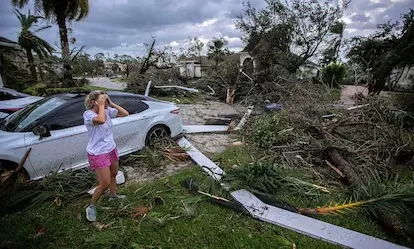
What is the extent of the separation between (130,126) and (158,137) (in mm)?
844

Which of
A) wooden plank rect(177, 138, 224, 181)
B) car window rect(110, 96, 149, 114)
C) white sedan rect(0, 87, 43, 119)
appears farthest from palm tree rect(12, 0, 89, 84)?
wooden plank rect(177, 138, 224, 181)

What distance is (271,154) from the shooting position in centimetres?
565

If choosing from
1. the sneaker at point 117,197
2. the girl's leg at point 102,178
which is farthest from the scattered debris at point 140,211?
the girl's leg at point 102,178

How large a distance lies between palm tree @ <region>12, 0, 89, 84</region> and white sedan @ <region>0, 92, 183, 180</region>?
12745 millimetres

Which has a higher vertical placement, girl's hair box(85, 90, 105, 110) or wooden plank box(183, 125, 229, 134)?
girl's hair box(85, 90, 105, 110)

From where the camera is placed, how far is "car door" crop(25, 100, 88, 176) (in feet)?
12.5

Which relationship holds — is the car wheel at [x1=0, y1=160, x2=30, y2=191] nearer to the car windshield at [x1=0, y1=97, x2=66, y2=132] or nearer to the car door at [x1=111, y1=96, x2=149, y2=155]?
the car windshield at [x1=0, y1=97, x2=66, y2=132]

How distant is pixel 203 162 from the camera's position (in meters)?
5.11

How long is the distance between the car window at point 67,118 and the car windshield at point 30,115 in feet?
0.49

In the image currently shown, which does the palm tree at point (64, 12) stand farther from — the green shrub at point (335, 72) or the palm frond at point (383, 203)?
the green shrub at point (335, 72)

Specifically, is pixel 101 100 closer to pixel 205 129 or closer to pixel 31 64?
pixel 205 129

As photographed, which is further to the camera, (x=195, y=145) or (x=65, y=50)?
(x=65, y=50)

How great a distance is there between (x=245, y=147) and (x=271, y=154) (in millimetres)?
813

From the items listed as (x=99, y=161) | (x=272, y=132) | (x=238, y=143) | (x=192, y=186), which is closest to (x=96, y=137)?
(x=99, y=161)
